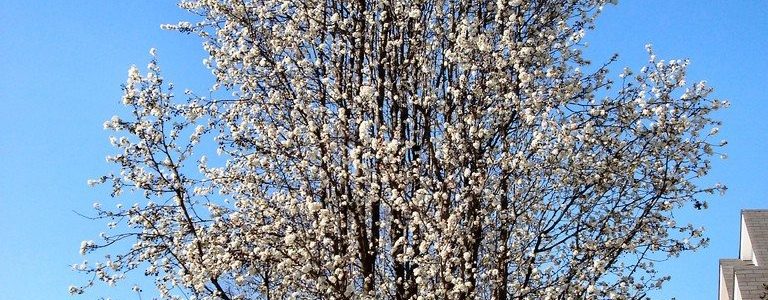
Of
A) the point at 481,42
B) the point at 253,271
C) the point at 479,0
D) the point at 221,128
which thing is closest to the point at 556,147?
the point at 481,42

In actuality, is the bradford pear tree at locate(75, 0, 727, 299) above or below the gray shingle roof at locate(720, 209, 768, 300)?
below

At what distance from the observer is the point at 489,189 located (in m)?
10.1

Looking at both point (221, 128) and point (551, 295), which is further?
point (221, 128)

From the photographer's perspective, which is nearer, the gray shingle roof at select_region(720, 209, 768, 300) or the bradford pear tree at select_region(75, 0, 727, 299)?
the bradford pear tree at select_region(75, 0, 727, 299)

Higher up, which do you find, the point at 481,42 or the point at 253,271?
the point at 481,42

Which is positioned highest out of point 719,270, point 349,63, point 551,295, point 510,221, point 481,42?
point 719,270

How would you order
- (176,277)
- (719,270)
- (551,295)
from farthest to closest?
(719,270) → (176,277) → (551,295)

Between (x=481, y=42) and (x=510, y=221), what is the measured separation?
2095 millimetres

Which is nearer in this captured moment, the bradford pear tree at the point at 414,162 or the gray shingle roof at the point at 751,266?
the bradford pear tree at the point at 414,162

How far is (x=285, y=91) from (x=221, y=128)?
1.03 m

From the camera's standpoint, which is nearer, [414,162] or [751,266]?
[414,162]

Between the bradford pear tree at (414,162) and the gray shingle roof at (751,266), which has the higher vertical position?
the gray shingle roof at (751,266)

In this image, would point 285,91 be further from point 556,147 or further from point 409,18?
point 556,147

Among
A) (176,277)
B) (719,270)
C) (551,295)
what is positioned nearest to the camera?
(551,295)
